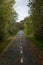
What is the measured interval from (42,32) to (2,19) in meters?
6.34

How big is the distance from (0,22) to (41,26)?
244 inches

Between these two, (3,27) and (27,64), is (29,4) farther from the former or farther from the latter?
(27,64)

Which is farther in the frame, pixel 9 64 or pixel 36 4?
pixel 36 4

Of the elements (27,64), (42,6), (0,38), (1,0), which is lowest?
(27,64)

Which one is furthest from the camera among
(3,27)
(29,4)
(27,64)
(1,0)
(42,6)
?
(3,27)

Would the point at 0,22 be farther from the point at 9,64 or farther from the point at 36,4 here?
the point at 9,64

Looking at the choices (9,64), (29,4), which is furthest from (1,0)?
(9,64)

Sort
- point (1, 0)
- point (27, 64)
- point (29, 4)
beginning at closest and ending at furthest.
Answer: point (27, 64), point (29, 4), point (1, 0)

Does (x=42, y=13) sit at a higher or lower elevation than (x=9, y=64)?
higher

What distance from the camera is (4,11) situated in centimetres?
3216

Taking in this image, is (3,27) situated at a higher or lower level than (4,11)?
lower

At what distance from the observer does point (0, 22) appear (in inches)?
1238

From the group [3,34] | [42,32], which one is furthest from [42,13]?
[3,34]

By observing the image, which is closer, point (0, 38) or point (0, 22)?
point (0, 22)
